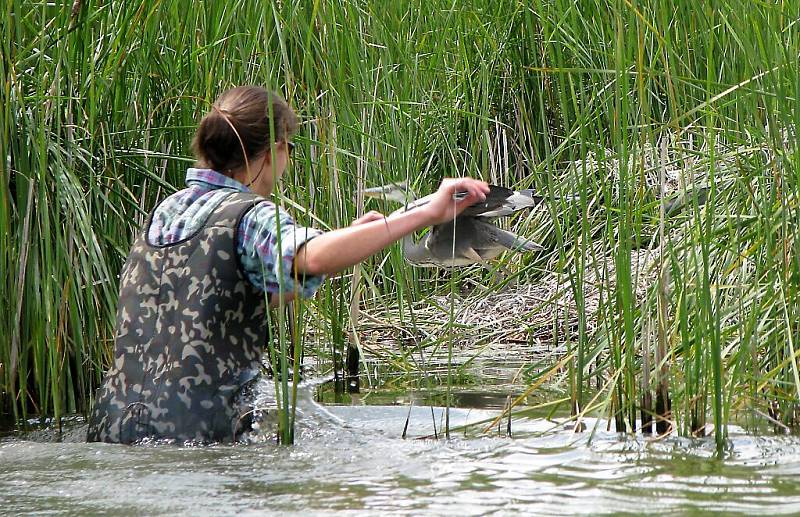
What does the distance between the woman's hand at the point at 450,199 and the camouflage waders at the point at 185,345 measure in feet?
1.70

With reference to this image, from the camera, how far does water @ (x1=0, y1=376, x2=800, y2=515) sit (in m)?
2.55

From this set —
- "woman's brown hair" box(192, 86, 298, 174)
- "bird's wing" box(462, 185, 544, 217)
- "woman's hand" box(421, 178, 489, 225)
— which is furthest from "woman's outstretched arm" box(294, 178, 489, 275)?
"woman's brown hair" box(192, 86, 298, 174)

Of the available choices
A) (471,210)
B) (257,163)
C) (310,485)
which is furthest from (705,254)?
(257,163)

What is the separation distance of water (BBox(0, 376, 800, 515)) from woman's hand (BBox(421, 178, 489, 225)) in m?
0.59

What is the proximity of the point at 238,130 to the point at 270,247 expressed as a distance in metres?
0.46

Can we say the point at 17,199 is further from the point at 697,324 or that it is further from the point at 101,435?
the point at 697,324

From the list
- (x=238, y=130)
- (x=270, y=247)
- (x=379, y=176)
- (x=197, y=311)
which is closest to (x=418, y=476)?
(x=270, y=247)

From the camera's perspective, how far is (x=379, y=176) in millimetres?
5008

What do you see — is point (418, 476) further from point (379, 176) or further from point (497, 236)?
point (379, 176)

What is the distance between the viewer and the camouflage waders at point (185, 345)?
3.38 meters

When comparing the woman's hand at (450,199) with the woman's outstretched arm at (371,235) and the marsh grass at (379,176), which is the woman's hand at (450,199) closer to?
the woman's outstretched arm at (371,235)

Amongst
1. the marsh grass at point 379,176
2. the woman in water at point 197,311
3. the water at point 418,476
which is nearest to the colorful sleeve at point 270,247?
the woman in water at point 197,311

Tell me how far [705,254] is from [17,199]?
2.16 meters

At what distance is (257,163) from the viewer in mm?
3639
